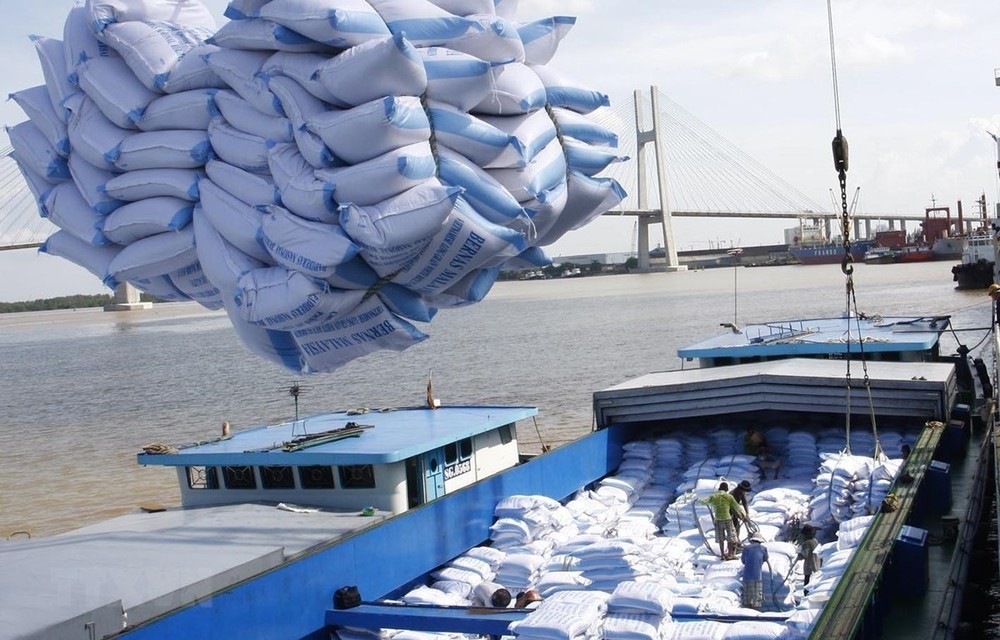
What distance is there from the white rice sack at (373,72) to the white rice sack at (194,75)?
28.5 inches

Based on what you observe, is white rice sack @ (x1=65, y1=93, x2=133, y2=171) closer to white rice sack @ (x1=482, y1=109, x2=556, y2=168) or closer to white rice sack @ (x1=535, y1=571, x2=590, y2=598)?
white rice sack @ (x1=482, y1=109, x2=556, y2=168)

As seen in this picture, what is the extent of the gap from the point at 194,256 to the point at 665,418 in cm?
1294

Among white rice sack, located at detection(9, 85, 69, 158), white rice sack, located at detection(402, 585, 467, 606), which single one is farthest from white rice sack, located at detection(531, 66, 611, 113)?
white rice sack, located at detection(402, 585, 467, 606)

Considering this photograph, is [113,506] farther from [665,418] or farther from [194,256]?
[194,256]

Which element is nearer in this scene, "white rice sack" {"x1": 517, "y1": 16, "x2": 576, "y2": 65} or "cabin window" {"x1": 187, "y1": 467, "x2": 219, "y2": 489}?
"white rice sack" {"x1": 517, "y1": 16, "x2": 576, "y2": 65}

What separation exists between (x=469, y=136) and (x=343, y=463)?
840cm

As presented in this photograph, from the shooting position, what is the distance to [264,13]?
501 centimetres

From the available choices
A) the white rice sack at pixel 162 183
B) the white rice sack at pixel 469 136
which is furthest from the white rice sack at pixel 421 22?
the white rice sack at pixel 162 183

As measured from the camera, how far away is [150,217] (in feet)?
18.3

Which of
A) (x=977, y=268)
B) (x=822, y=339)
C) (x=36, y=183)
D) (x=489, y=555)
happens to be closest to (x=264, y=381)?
(x=822, y=339)

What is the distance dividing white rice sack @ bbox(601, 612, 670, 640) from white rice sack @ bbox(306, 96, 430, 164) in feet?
17.2

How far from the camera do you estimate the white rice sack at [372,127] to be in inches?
190

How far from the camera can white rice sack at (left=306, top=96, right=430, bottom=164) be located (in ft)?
15.8

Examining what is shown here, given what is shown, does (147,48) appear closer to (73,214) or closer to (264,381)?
(73,214)
